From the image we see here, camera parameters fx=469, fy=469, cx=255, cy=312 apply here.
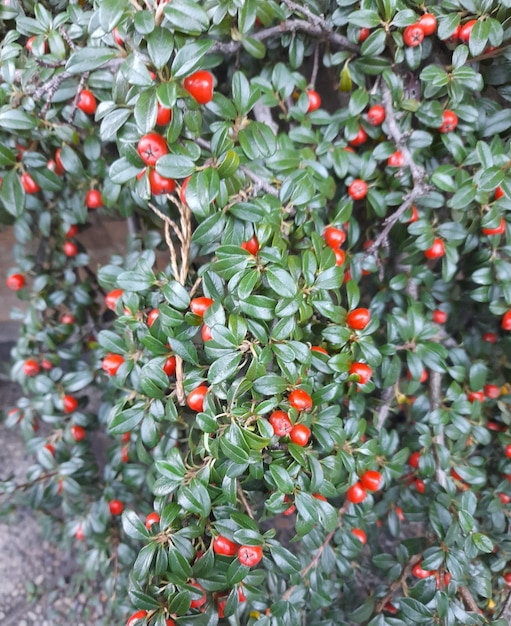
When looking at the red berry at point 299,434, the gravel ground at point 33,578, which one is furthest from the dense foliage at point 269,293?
the gravel ground at point 33,578

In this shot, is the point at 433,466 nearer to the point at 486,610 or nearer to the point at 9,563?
the point at 486,610

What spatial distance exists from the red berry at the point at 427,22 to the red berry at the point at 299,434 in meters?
0.81

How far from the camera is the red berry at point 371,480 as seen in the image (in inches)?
38.6

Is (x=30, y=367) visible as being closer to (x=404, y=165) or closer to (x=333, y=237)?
(x=333, y=237)

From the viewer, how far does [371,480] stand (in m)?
0.98

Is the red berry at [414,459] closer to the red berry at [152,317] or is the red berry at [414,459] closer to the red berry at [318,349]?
Result: the red berry at [318,349]

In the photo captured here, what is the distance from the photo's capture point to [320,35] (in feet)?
3.39

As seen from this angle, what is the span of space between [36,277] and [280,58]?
870 mm

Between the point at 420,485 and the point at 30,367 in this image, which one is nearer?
the point at 420,485

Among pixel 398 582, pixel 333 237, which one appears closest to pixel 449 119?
pixel 333 237

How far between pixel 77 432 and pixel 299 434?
2.58ft

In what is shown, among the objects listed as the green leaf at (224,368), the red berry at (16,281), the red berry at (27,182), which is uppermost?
the red berry at (27,182)

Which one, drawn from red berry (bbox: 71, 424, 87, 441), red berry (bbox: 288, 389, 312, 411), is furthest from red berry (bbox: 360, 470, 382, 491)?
red berry (bbox: 71, 424, 87, 441)

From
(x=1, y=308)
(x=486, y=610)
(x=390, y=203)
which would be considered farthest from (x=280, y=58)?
(x=1, y=308)
